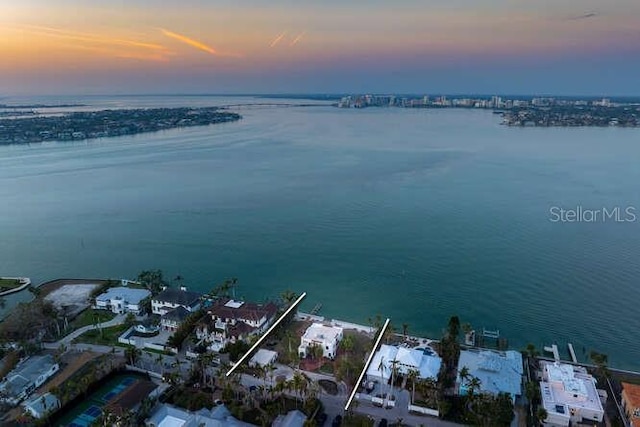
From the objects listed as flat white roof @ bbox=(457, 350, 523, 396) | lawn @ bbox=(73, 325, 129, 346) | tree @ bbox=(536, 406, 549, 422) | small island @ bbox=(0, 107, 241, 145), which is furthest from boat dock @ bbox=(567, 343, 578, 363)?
small island @ bbox=(0, 107, 241, 145)

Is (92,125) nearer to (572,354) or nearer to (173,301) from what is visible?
(173,301)

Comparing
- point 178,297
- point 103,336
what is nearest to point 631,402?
point 178,297

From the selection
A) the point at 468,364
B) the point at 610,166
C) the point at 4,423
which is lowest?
the point at 4,423

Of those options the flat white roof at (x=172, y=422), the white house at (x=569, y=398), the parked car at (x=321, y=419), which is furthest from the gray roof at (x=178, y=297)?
the white house at (x=569, y=398)

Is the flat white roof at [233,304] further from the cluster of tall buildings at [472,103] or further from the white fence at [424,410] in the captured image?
the cluster of tall buildings at [472,103]

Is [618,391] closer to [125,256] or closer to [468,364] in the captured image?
[468,364]

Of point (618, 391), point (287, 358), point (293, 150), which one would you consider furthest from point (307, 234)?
point (293, 150)

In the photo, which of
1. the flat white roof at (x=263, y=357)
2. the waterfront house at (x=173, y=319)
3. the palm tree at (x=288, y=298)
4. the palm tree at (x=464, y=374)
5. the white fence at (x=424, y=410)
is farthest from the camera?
the palm tree at (x=288, y=298)

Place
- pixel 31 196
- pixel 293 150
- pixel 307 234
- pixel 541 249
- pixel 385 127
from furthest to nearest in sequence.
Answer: pixel 385 127
pixel 293 150
pixel 31 196
pixel 307 234
pixel 541 249
